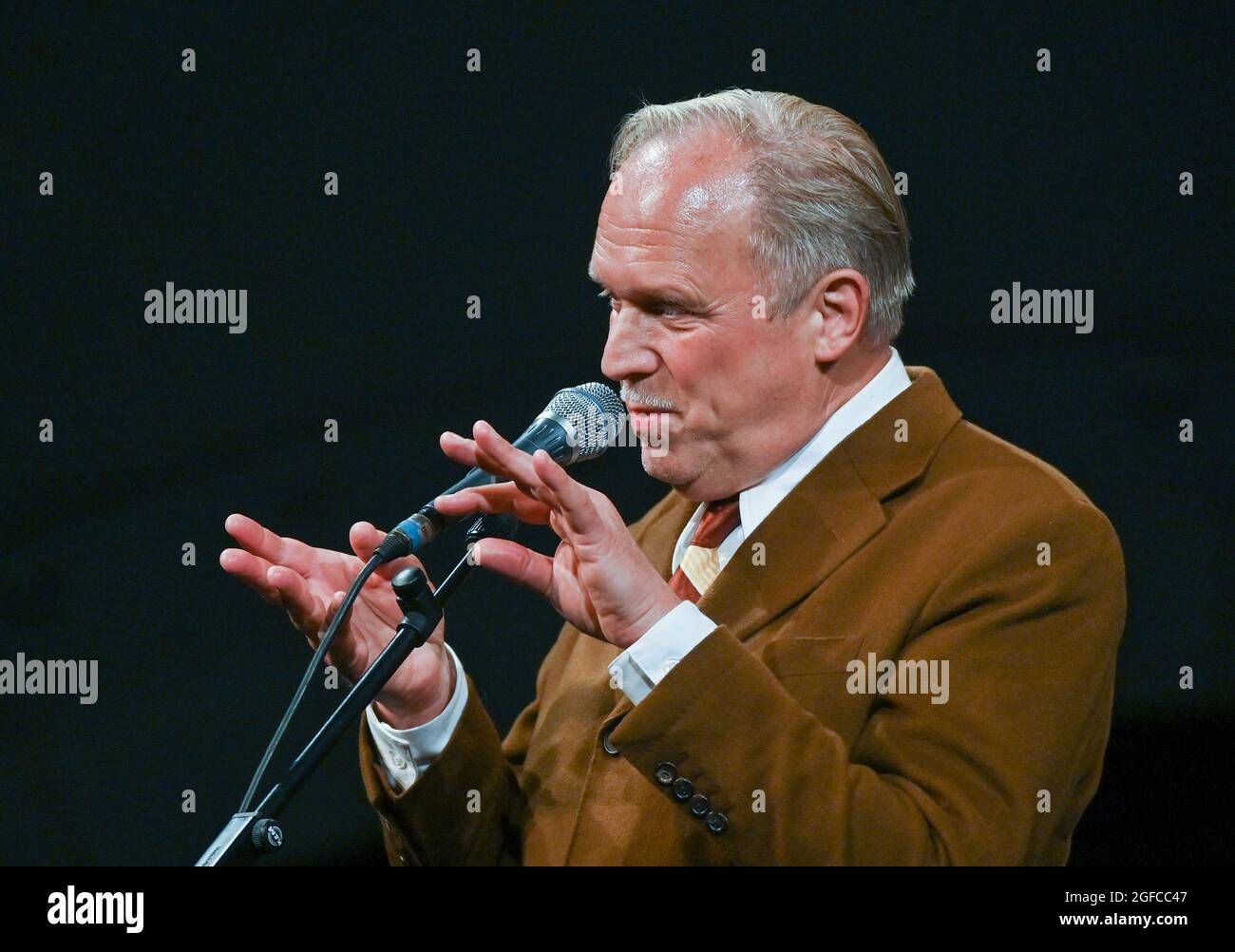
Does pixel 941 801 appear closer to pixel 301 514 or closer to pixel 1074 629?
pixel 1074 629

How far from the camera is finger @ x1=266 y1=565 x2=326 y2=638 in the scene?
1.97 m

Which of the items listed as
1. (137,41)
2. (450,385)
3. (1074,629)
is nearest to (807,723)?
(1074,629)

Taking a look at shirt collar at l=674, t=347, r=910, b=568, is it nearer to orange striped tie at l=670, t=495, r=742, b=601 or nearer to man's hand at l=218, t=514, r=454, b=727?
orange striped tie at l=670, t=495, r=742, b=601

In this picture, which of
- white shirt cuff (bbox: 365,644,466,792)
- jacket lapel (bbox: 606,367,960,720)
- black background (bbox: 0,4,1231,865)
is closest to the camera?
jacket lapel (bbox: 606,367,960,720)

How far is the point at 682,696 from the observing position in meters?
1.87

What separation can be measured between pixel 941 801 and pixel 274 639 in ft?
5.21

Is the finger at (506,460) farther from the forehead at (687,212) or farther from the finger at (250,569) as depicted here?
the forehead at (687,212)

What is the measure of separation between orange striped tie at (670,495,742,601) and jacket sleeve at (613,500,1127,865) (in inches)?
14.3

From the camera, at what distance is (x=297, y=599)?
1.99 m

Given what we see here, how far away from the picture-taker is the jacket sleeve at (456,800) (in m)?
2.29

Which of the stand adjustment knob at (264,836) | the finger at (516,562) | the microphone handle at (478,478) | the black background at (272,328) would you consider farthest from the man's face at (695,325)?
the stand adjustment knob at (264,836)

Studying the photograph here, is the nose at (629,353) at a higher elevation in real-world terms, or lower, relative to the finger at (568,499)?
higher

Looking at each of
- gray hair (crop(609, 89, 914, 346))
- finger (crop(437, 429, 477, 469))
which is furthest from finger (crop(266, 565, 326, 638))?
gray hair (crop(609, 89, 914, 346))

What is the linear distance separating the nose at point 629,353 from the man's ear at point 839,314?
231 mm
